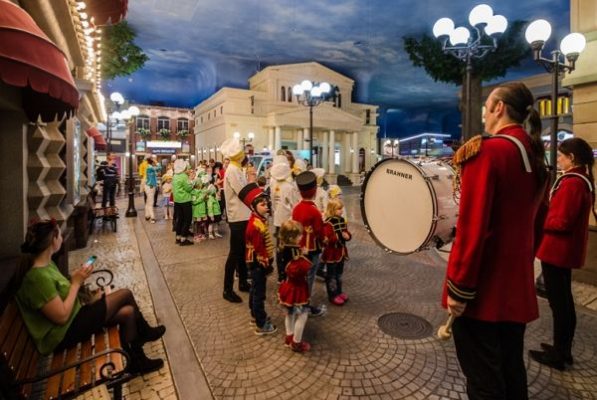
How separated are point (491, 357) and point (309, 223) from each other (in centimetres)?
232

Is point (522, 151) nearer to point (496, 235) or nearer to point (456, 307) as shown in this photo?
point (496, 235)

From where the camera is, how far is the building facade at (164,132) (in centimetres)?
5128

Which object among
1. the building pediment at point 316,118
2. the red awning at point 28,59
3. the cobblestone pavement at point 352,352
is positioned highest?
the building pediment at point 316,118

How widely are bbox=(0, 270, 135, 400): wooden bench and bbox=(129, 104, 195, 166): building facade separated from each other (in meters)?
50.6

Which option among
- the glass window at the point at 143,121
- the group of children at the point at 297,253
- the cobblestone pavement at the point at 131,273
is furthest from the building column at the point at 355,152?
the glass window at the point at 143,121

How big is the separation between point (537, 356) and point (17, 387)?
4322mm

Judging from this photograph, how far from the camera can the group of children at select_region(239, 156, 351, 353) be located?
10.9 feet

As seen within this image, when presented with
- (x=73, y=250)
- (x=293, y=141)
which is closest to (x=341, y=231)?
(x=73, y=250)

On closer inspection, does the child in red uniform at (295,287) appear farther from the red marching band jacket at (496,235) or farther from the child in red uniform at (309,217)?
the red marching band jacket at (496,235)

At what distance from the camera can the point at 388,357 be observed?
327 cm

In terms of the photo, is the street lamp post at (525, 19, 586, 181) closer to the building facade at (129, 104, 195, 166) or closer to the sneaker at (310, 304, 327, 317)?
the sneaker at (310, 304, 327, 317)

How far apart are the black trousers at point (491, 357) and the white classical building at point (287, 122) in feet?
105

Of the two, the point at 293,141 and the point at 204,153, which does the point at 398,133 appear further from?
the point at 204,153

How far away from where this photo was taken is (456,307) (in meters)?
1.77
